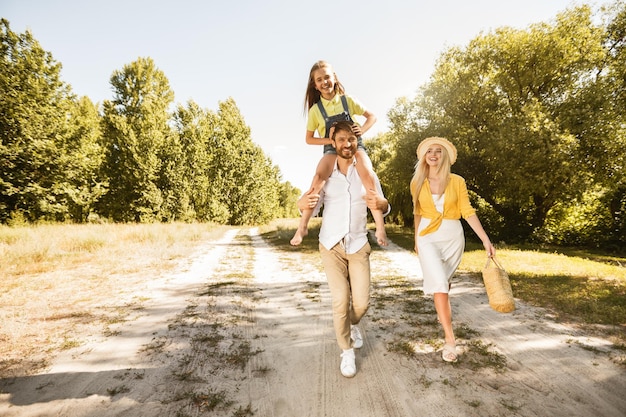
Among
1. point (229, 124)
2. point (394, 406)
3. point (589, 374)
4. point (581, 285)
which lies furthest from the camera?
point (229, 124)

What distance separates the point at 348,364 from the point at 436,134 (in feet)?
50.4

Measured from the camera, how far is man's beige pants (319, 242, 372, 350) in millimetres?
3010

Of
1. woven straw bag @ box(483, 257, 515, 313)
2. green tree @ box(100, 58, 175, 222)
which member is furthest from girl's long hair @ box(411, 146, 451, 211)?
green tree @ box(100, 58, 175, 222)

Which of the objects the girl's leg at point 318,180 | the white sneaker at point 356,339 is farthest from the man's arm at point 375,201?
the white sneaker at point 356,339

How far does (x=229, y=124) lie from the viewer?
1374 inches

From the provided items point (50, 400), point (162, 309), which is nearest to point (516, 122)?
point (162, 309)

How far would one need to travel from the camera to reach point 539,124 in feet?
37.8

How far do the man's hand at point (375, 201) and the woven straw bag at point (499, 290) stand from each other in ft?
4.11

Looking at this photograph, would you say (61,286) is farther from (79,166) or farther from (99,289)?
(79,166)

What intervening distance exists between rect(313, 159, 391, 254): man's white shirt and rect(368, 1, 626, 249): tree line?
1070cm

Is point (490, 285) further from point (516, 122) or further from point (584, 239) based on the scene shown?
point (584, 239)

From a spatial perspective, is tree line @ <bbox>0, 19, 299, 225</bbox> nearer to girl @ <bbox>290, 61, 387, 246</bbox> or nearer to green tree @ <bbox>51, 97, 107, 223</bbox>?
green tree @ <bbox>51, 97, 107, 223</bbox>

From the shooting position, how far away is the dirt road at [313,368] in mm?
2549

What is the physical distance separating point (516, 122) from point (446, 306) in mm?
12875
